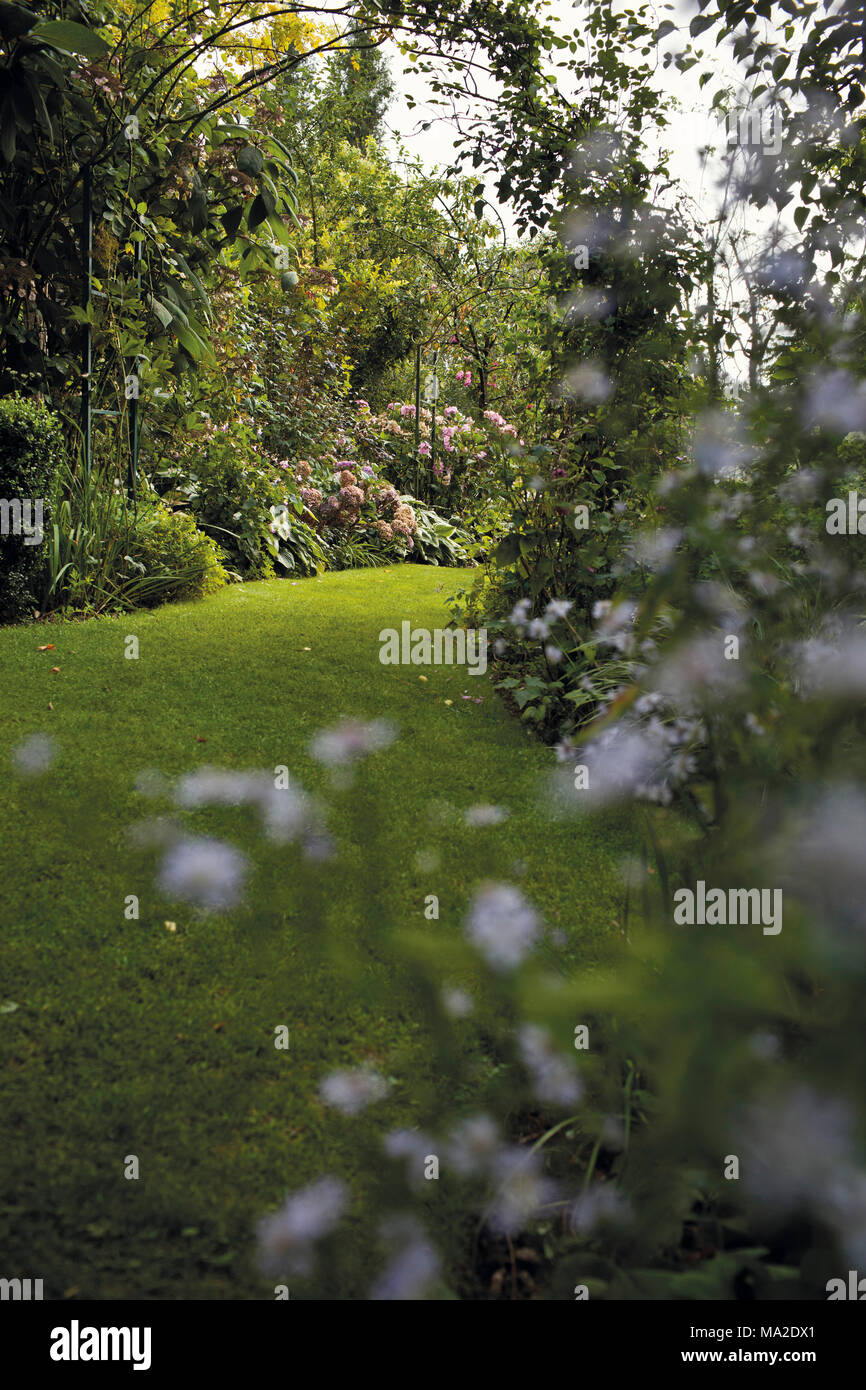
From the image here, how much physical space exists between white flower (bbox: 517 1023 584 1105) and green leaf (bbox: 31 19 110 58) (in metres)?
5.13

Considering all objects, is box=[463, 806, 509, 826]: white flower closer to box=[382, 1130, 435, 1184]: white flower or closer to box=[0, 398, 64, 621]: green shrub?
box=[382, 1130, 435, 1184]: white flower

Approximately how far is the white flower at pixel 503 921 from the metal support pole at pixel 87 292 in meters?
4.08

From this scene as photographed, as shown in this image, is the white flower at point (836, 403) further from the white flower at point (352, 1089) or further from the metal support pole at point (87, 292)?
the metal support pole at point (87, 292)

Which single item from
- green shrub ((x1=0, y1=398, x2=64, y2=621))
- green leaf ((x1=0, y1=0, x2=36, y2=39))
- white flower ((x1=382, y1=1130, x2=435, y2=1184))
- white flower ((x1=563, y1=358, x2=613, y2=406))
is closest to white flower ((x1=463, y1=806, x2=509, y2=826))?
white flower ((x1=382, y1=1130, x2=435, y2=1184))

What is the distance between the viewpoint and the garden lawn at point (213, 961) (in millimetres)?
1176

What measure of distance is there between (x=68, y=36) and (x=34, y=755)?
383 centimetres

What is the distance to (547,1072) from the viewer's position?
135 centimetres

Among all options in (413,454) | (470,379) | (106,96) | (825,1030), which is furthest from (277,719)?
(470,379)

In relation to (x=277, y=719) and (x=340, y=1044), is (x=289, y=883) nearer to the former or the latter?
(x=340, y=1044)

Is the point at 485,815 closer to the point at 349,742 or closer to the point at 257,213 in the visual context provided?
the point at 349,742

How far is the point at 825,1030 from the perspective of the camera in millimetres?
605
